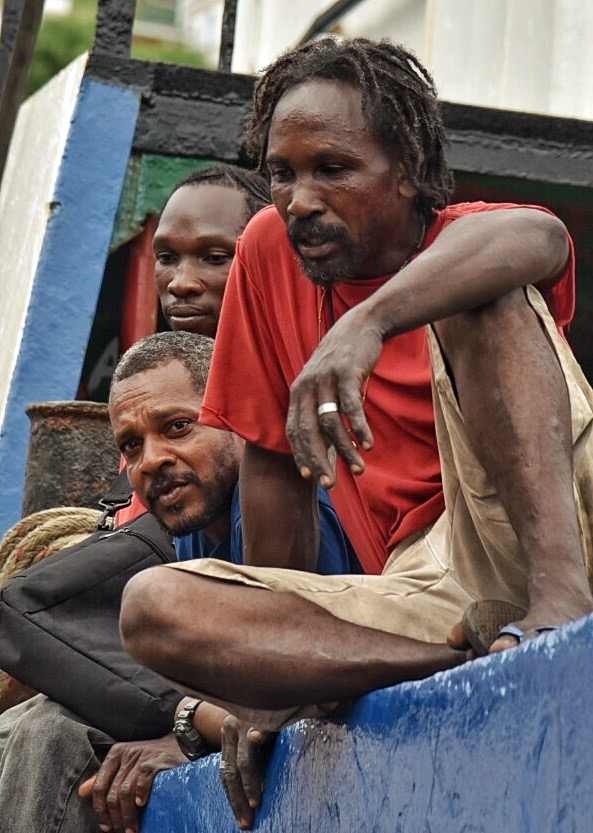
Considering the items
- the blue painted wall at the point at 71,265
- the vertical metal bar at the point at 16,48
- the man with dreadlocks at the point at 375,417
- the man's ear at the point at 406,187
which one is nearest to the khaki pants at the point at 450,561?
the man with dreadlocks at the point at 375,417

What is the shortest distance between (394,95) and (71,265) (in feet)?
8.16

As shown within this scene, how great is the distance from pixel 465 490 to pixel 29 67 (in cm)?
373

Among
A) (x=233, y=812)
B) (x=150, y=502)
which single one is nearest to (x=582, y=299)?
(x=150, y=502)

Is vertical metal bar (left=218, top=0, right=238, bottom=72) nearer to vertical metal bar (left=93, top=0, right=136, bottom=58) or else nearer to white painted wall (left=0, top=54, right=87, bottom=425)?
vertical metal bar (left=93, top=0, right=136, bottom=58)

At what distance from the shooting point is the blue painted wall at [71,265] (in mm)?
5383

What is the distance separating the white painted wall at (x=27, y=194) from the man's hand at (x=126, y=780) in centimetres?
203

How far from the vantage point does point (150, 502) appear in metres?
3.71

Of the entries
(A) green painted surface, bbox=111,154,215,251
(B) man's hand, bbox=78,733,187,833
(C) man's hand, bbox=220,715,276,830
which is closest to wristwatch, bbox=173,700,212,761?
(B) man's hand, bbox=78,733,187,833

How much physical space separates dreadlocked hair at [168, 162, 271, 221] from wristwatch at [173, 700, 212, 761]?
71.0 inches

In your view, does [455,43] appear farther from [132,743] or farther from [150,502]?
[132,743]

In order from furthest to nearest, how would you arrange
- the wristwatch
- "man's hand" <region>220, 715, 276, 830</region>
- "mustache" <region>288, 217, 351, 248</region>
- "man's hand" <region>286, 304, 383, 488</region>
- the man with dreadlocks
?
1. the wristwatch
2. "mustache" <region>288, 217, 351, 248</region>
3. "man's hand" <region>220, 715, 276, 830</region>
4. the man with dreadlocks
5. "man's hand" <region>286, 304, 383, 488</region>

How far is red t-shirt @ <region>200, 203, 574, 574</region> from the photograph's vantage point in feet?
10.1

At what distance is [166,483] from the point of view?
12.2 feet

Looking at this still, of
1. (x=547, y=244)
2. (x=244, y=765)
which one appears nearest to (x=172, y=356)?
(x=244, y=765)
